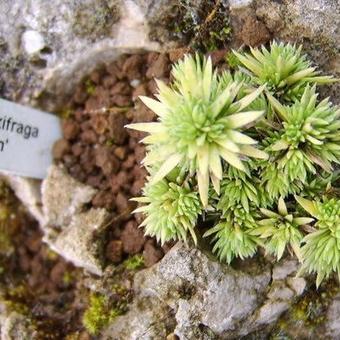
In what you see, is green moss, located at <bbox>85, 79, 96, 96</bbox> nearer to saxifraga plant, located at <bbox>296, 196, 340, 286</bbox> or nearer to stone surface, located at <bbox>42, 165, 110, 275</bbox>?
stone surface, located at <bbox>42, 165, 110, 275</bbox>

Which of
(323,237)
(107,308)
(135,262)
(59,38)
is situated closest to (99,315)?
(107,308)

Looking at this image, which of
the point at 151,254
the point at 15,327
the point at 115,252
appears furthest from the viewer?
the point at 115,252

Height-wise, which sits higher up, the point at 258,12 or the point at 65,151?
the point at 258,12

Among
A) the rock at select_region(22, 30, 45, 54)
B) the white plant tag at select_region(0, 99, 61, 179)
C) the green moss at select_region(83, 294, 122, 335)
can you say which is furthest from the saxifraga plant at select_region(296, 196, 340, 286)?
the rock at select_region(22, 30, 45, 54)

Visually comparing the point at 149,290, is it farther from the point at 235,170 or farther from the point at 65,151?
the point at 65,151

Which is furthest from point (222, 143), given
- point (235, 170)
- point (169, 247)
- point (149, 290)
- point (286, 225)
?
point (149, 290)

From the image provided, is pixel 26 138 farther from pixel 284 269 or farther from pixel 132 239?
pixel 284 269

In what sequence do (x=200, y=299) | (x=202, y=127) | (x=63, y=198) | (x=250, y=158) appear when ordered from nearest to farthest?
(x=202, y=127)
(x=250, y=158)
(x=200, y=299)
(x=63, y=198)
